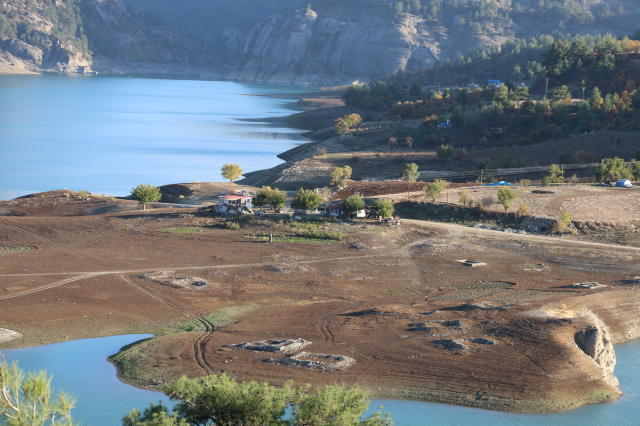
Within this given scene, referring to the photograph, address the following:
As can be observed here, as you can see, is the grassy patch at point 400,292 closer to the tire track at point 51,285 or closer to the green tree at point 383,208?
the green tree at point 383,208

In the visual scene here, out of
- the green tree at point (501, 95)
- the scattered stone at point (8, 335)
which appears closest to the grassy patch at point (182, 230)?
A: the scattered stone at point (8, 335)

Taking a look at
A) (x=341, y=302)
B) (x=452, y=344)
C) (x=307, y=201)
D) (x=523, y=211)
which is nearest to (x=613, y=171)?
(x=523, y=211)

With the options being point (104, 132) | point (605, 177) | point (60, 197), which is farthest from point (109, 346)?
point (104, 132)

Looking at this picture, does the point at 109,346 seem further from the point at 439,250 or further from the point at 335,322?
the point at 439,250

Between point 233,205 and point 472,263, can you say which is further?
point 233,205

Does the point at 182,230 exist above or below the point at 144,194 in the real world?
below

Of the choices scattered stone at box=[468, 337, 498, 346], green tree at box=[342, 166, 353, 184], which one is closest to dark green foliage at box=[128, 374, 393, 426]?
scattered stone at box=[468, 337, 498, 346]

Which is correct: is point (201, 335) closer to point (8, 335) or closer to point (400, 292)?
point (8, 335)
